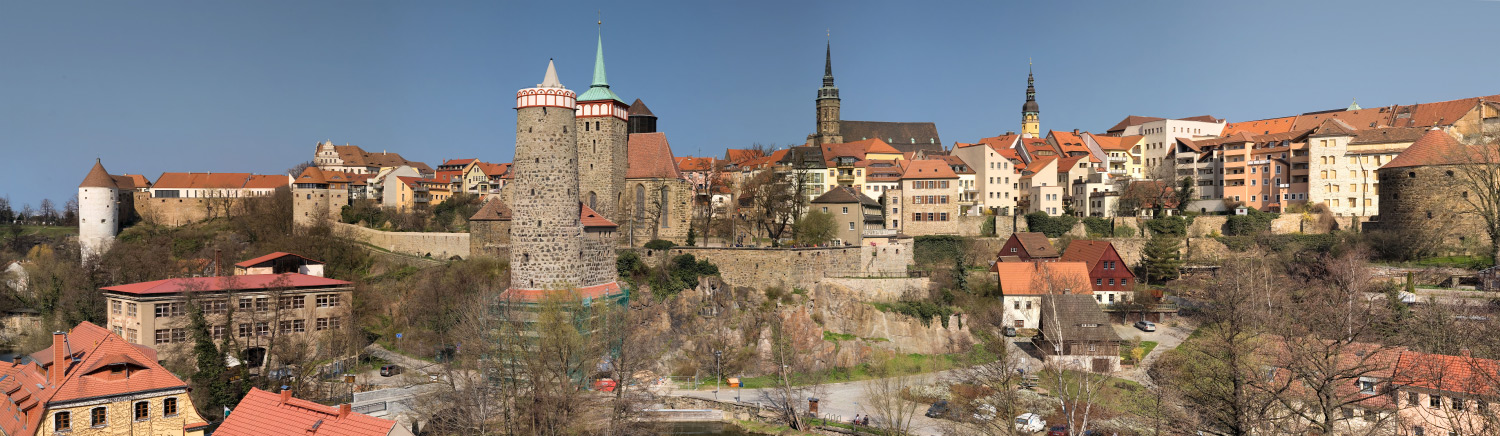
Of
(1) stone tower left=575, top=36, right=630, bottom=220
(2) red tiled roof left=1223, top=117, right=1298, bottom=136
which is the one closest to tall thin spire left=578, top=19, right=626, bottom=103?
(1) stone tower left=575, top=36, right=630, bottom=220

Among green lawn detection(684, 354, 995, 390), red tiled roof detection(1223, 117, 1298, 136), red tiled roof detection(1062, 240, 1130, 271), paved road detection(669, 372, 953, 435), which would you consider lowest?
paved road detection(669, 372, 953, 435)

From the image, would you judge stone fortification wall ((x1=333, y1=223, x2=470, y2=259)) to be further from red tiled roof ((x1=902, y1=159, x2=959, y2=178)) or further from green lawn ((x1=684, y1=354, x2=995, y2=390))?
red tiled roof ((x1=902, y1=159, x2=959, y2=178))

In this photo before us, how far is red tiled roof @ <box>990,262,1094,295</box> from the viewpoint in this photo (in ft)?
130

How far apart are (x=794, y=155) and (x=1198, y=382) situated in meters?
34.7

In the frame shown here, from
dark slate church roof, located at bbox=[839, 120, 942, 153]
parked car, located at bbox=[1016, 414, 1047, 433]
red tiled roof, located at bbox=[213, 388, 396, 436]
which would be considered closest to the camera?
red tiled roof, located at bbox=[213, 388, 396, 436]

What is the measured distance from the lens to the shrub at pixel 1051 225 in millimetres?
50469

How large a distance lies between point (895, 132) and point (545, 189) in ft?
173

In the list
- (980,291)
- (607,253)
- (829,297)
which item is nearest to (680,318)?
(607,253)

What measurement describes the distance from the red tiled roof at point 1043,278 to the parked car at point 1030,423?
12.5 m

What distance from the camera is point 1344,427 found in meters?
24.2

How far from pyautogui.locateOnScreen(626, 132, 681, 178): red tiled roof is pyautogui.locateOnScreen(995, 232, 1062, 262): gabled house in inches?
690

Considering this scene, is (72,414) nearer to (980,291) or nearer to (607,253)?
(607,253)

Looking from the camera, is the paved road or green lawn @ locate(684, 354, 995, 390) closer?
the paved road

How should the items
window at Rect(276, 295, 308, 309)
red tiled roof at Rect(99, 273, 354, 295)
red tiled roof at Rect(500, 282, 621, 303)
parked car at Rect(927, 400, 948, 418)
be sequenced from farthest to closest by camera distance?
window at Rect(276, 295, 308, 309) < red tiled roof at Rect(99, 273, 354, 295) < red tiled roof at Rect(500, 282, 621, 303) < parked car at Rect(927, 400, 948, 418)
